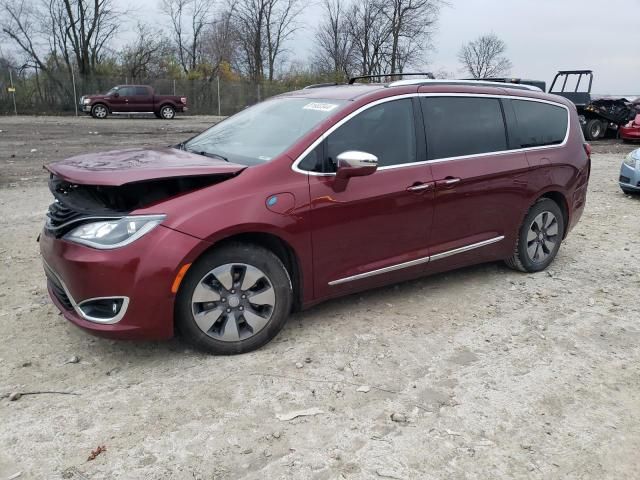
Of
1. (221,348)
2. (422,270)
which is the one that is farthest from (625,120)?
(221,348)

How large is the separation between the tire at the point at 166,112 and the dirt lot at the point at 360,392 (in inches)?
993

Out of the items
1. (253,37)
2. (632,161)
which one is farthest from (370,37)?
(632,161)

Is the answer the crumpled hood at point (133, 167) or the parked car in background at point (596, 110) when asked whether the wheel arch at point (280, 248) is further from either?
the parked car in background at point (596, 110)

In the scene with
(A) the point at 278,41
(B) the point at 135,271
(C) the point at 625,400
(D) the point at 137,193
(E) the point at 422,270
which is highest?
(A) the point at 278,41

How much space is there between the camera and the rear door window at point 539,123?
4.99 m

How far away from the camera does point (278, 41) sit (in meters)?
48.6

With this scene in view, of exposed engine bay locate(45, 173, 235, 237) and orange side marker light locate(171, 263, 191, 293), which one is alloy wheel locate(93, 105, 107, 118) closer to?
exposed engine bay locate(45, 173, 235, 237)

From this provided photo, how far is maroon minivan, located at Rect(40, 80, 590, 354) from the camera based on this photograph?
323cm

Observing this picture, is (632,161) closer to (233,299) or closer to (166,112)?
(233,299)

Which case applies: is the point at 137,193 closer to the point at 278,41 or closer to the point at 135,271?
the point at 135,271

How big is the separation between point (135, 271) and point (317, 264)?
1.19 m

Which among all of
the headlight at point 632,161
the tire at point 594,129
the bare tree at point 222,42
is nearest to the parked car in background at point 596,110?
the tire at point 594,129

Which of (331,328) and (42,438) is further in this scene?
(331,328)

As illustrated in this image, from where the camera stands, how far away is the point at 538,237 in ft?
17.2
